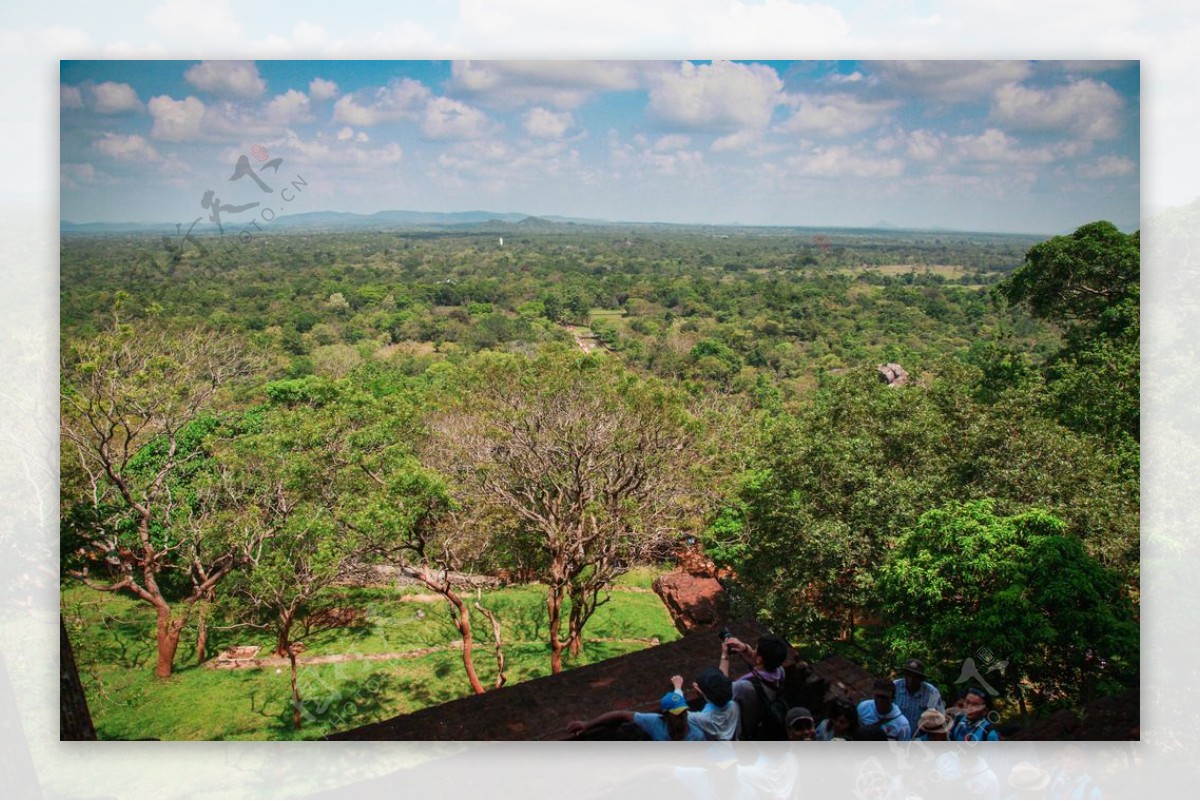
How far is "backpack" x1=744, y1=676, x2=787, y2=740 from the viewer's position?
3975mm

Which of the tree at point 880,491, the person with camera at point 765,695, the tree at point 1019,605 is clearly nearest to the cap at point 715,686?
the person with camera at point 765,695

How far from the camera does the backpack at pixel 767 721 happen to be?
3.97 meters

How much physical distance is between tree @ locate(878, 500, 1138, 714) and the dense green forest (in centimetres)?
2

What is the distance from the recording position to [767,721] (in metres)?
3.99

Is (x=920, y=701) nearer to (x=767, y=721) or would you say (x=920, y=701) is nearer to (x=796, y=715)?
(x=767, y=721)

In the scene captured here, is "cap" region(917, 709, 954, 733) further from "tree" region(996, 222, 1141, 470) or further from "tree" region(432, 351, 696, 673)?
"tree" region(996, 222, 1141, 470)

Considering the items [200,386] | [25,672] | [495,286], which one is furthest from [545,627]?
[495,286]

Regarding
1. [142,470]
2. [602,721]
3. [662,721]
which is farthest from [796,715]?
[142,470]

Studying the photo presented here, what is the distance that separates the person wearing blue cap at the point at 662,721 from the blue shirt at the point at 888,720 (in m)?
0.89

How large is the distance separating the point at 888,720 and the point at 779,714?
0.66 m

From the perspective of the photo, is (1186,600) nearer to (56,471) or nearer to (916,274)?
(916,274)

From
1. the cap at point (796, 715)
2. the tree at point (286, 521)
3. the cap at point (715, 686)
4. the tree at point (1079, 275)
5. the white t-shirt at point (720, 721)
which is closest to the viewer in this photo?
the cap at point (796, 715)

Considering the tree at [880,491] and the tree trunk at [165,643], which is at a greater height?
the tree at [880,491]

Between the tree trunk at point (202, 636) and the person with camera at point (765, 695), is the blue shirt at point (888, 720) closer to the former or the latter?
the person with camera at point (765, 695)
